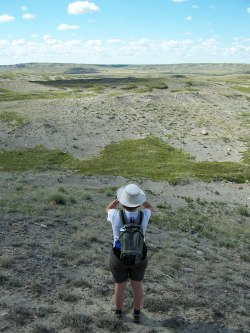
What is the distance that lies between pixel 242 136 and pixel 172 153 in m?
15.8

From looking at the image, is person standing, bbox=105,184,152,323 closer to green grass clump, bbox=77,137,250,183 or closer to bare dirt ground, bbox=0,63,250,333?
bare dirt ground, bbox=0,63,250,333

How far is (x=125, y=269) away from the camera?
373 inches

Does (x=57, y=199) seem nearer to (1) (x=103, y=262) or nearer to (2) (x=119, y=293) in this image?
(1) (x=103, y=262)

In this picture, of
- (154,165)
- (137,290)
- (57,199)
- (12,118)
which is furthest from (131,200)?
(12,118)

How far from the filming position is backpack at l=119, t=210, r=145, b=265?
889cm

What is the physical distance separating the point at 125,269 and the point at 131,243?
933mm

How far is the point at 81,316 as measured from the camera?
10.0m

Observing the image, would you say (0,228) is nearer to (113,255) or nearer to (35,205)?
(35,205)

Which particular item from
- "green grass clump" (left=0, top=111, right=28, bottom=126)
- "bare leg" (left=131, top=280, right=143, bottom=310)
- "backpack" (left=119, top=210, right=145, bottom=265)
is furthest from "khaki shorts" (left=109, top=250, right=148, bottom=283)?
"green grass clump" (left=0, top=111, right=28, bottom=126)

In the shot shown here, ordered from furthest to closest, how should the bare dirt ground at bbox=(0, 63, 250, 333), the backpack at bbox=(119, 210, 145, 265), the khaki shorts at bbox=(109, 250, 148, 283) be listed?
the bare dirt ground at bbox=(0, 63, 250, 333) < the khaki shorts at bbox=(109, 250, 148, 283) < the backpack at bbox=(119, 210, 145, 265)

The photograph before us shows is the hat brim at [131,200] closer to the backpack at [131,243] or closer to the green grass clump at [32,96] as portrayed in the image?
the backpack at [131,243]

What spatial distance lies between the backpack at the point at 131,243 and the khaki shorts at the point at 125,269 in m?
0.34

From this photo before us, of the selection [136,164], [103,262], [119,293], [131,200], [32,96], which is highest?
[32,96]

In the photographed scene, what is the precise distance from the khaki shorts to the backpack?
0.34 meters
